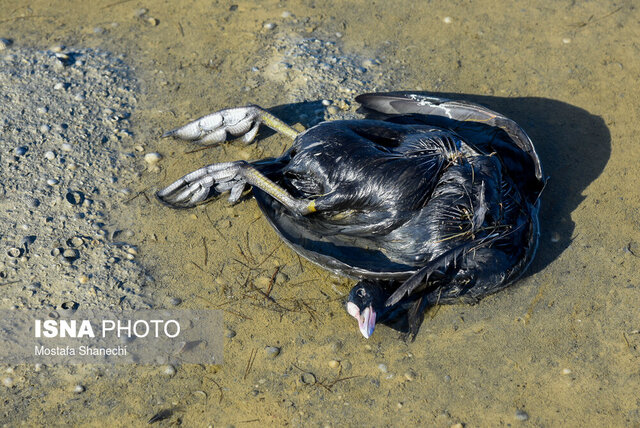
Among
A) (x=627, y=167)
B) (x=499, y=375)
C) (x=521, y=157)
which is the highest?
(x=521, y=157)

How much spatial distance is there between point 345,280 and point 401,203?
0.64 m

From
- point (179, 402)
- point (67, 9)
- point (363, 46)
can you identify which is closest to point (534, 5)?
point (363, 46)

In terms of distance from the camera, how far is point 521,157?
4.26 meters

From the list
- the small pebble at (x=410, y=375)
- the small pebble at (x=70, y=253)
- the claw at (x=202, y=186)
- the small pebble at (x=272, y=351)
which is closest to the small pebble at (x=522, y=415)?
the small pebble at (x=410, y=375)

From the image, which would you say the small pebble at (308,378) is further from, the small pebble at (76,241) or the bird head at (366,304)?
the small pebble at (76,241)

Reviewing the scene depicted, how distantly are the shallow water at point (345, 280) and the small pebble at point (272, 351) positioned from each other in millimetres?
31

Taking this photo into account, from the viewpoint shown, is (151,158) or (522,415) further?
(151,158)

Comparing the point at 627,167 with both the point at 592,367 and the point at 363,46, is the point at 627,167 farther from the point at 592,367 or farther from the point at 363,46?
the point at 363,46

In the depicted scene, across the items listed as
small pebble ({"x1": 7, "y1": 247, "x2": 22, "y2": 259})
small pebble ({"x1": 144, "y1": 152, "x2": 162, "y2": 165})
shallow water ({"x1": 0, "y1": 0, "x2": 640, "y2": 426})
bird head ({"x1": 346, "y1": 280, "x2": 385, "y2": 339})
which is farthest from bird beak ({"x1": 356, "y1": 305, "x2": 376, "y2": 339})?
small pebble ({"x1": 7, "y1": 247, "x2": 22, "y2": 259})

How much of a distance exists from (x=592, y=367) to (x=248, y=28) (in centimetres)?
396

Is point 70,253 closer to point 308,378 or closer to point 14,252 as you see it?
point 14,252

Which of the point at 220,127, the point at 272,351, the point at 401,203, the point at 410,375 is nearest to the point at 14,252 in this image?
the point at 220,127

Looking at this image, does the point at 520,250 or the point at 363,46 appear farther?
the point at 363,46

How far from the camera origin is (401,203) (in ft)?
12.7
